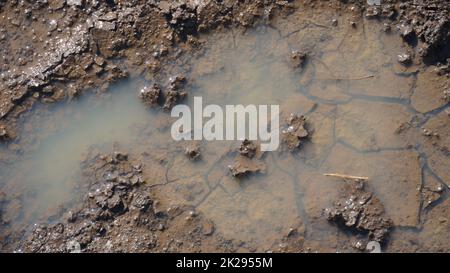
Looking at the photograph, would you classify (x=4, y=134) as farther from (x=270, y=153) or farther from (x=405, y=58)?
(x=405, y=58)

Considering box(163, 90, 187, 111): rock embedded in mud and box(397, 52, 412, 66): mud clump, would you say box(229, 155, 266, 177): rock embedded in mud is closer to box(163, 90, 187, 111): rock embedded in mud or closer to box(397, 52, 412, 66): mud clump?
box(163, 90, 187, 111): rock embedded in mud

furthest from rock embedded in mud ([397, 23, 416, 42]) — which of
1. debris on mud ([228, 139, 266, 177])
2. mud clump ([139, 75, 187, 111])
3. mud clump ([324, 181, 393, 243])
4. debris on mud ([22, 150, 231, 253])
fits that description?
debris on mud ([22, 150, 231, 253])

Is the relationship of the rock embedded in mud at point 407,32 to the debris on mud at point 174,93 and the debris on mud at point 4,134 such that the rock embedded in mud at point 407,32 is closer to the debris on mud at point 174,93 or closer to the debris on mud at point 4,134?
the debris on mud at point 174,93

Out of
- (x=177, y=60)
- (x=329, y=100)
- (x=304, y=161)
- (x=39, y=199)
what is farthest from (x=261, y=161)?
(x=39, y=199)

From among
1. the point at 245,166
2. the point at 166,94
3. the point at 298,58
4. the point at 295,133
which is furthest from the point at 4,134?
the point at 298,58

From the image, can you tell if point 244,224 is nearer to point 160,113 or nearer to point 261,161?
point 261,161
